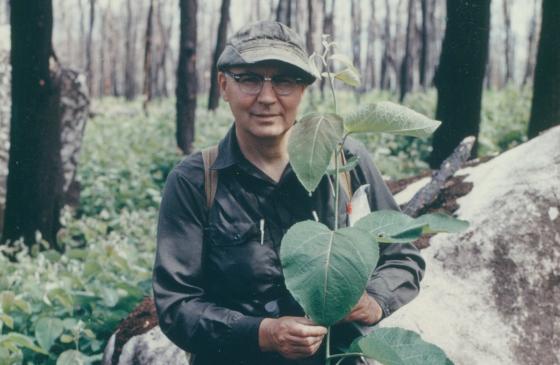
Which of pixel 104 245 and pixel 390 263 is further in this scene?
pixel 104 245

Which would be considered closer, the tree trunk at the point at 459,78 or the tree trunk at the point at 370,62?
the tree trunk at the point at 459,78

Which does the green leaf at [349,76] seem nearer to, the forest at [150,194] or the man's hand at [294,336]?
the forest at [150,194]

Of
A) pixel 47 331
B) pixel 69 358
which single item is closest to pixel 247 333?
pixel 69 358

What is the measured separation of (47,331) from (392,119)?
2.51 m

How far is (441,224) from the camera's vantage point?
1.71m

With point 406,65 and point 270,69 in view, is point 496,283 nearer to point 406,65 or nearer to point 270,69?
point 270,69

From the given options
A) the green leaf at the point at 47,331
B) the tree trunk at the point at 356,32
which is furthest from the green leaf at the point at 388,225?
the tree trunk at the point at 356,32

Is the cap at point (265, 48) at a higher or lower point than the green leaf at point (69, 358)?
higher

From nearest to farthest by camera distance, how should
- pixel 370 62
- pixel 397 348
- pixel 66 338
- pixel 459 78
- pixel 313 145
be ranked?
1. pixel 313 145
2. pixel 397 348
3. pixel 66 338
4. pixel 459 78
5. pixel 370 62

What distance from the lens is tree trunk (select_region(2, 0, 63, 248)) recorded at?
6.05 meters

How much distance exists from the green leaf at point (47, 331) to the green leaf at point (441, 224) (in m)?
2.48

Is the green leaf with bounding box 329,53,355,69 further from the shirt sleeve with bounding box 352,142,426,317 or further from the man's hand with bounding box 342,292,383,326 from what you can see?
the man's hand with bounding box 342,292,383,326

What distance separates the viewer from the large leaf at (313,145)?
1759mm

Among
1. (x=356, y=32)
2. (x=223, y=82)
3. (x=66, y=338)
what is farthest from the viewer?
(x=356, y=32)
